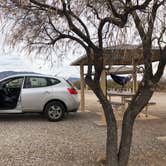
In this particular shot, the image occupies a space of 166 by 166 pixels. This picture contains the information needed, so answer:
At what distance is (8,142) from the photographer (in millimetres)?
8422

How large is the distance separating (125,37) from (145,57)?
1.68 feet

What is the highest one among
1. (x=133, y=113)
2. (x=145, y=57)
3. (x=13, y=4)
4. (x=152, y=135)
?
(x=13, y=4)

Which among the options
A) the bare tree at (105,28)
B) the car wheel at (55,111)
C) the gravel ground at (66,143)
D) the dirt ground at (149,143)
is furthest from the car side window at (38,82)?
the bare tree at (105,28)

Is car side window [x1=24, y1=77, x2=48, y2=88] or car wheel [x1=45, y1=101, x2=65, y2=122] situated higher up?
car side window [x1=24, y1=77, x2=48, y2=88]

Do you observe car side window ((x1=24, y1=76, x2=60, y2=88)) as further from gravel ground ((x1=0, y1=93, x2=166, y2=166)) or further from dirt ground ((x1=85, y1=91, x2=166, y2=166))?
dirt ground ((x1=85, y1=91, x2=166, y2=166))

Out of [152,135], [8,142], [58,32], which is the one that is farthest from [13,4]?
[152,135]

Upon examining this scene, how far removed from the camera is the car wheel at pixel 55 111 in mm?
11992

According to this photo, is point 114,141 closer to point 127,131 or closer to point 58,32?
point 127,131

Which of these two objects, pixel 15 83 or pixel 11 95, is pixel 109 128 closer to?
pixel 11 95

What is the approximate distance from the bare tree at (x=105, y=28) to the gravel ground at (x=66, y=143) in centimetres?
106

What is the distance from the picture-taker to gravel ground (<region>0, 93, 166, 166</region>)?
267 inches

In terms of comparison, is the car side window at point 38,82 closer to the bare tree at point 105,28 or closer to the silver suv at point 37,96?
the silver suv at point 37,96

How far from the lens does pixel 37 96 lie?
11984mm

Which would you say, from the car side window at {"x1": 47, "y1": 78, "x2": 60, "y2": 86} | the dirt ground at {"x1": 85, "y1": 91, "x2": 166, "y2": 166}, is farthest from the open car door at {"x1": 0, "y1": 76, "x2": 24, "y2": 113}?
the dirt ground at {"x1": 85, "y1": 91, "x2": 166, "y2": 166}
